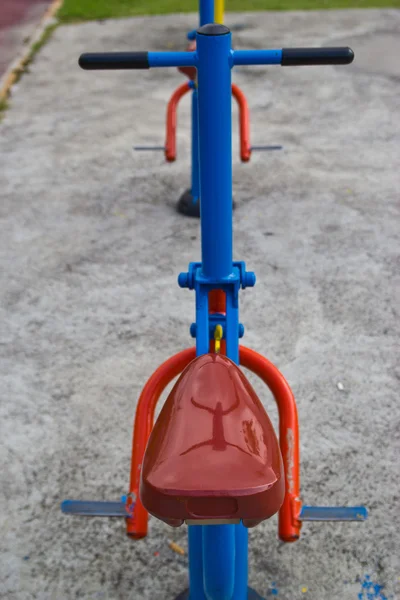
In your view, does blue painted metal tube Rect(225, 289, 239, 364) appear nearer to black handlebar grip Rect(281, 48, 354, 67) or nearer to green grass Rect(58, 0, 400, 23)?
black handlebar grip Rect(281, 48, 354, 67)

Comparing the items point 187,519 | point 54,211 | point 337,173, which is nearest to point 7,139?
point 54,211

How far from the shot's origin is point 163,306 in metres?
2.61

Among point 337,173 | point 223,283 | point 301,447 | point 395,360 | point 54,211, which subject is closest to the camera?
point 223,283

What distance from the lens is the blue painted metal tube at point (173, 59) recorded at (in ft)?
3.63

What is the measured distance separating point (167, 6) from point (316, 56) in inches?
266

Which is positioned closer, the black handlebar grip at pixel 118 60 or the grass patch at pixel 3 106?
the black handlebar grip at pixel 118 60

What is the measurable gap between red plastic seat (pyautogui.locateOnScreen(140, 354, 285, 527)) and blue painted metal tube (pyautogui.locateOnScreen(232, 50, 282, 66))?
59 cm

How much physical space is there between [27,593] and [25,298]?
55.4 inches

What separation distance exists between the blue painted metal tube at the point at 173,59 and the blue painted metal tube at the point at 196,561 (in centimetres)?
90

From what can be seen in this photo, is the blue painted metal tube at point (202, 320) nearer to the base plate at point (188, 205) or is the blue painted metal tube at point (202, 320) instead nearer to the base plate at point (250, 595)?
the base plate at point (250, 595)

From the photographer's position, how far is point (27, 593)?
5.17ft

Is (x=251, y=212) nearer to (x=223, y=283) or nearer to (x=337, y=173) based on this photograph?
(x=337, y=173)

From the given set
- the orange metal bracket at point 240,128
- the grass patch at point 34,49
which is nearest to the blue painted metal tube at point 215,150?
the orange metal bracket at point 240,128

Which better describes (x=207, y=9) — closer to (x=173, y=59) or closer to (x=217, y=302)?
(x=173, y=59)
